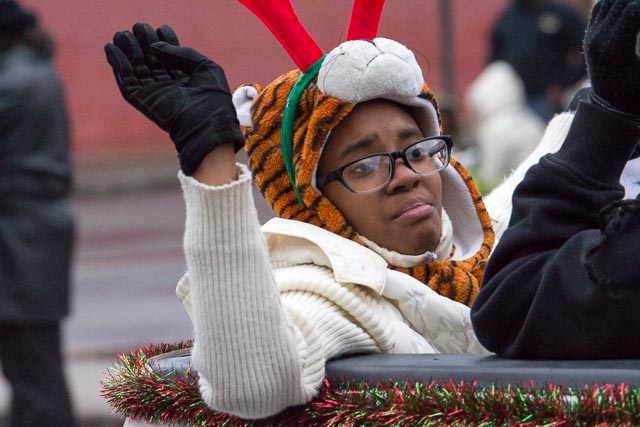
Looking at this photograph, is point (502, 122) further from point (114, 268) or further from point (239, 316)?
point (239, 316)

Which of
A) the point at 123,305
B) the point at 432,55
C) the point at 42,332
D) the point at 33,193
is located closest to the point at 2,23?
the point at 33,193

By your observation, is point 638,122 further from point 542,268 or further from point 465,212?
point 465,212

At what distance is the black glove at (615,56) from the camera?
1860 millimetres

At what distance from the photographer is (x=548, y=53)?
7648 millimetres

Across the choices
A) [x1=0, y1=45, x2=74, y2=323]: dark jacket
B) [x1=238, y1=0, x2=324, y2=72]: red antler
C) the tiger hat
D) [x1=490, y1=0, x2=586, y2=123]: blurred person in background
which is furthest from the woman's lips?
[x1=490, y1=0, x2=586, y2=123]: blurred person in background

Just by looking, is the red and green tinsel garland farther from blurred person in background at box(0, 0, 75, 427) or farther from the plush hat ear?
blurred person in background at box(0, 0, 75, 427)

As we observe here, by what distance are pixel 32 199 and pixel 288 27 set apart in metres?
2.36

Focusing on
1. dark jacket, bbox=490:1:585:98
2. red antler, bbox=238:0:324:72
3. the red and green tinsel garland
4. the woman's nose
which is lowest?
the red and green tinsel garland

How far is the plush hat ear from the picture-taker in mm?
2818

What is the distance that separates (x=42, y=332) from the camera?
4.63 meters

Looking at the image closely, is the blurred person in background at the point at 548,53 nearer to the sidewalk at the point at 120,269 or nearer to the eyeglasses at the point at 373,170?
the sidewalk at the point at 120,269

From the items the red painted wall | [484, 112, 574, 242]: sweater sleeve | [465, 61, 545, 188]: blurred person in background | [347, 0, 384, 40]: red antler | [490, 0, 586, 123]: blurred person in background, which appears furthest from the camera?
the red painted wall

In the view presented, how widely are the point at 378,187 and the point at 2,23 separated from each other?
251 centimetres

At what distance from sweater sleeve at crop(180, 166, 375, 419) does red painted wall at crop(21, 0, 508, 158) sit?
13.3 meters
